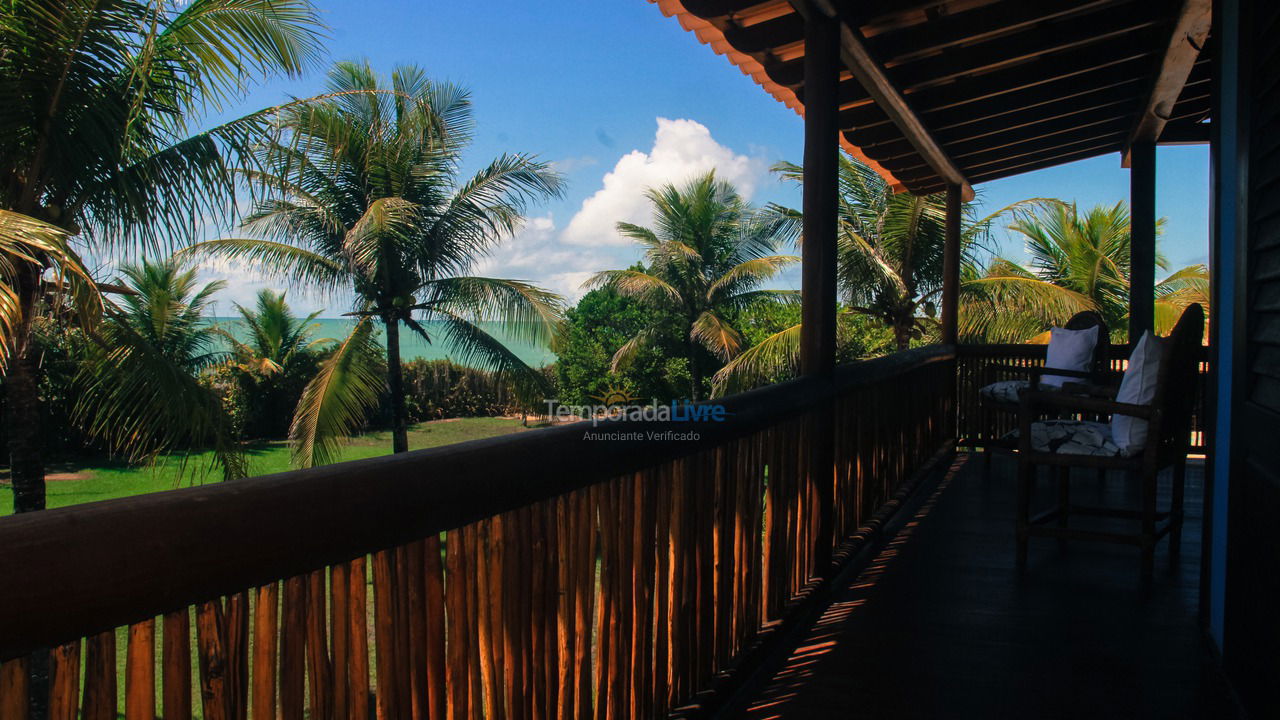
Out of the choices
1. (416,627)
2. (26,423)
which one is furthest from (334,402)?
(416,627)

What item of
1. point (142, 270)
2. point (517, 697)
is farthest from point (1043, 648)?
point (142, 270)

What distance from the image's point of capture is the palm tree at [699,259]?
21.4 meters

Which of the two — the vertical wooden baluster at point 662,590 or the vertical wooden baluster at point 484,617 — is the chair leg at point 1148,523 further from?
the vertical wooden baluster at point 484,617

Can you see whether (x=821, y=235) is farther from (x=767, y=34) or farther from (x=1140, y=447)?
(x=1140, y=447)

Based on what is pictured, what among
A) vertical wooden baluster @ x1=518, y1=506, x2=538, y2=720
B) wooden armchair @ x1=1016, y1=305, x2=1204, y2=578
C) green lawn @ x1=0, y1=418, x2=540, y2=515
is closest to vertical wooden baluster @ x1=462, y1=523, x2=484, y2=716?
vertical wooden baluster @ x1=518, y1=506, x2=538, y2=720

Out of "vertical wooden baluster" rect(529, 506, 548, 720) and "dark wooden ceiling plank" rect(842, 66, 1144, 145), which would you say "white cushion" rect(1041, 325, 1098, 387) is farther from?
"vertical wooden baluster" rect(529, 506, 548, 720)

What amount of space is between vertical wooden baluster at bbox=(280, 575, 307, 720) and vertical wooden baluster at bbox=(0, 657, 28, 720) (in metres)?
0.28

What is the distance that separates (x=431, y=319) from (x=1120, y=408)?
13.0m

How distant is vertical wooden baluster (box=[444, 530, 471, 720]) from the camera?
1.23 metres

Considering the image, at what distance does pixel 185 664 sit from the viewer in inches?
34.9

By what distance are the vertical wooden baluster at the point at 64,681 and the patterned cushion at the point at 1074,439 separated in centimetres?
339

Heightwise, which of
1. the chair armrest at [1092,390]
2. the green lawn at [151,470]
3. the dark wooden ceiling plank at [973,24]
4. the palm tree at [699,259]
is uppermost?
the palm tree at [699,259]

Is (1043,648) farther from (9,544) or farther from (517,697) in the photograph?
(9,544)

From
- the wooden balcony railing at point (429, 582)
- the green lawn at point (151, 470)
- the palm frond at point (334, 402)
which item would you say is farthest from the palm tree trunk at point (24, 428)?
the green lawn at point (151, 470)
